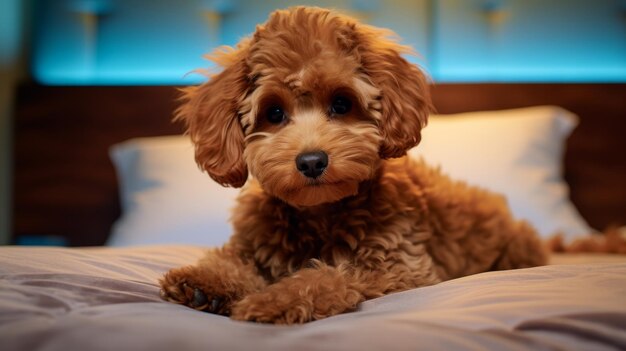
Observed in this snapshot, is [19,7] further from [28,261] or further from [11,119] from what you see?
[28,261]

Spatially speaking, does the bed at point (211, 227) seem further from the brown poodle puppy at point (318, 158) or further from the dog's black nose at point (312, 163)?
the dog's black nose at point (312, 163)

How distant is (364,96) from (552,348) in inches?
31.8

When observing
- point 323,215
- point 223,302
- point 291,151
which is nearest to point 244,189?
point 323,215

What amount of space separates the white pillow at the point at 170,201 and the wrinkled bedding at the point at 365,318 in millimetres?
1234

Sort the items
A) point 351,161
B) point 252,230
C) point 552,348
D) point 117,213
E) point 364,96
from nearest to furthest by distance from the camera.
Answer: point 552,348 → point 351,161 → point 364,96 → point 252,230 → point 117,213

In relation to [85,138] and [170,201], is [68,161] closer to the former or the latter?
[85,138]

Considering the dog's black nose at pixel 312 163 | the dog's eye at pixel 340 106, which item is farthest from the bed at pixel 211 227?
the dog's eye at pixel 340 106

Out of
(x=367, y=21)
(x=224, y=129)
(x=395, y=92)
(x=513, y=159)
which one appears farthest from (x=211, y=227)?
(x=367, y=21)

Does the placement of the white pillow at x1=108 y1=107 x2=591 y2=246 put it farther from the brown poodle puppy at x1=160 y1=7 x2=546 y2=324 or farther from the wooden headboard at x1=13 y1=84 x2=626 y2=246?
the brown poodle puppy at x1=160 y1=7 x2=546 y2=324

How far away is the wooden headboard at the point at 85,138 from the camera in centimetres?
A: 337

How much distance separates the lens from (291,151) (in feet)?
4.60

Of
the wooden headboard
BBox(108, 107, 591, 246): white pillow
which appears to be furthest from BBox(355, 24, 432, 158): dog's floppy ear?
the wooden headboard

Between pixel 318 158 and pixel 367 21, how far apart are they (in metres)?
2.45

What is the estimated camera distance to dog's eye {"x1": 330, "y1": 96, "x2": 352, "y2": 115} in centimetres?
153
